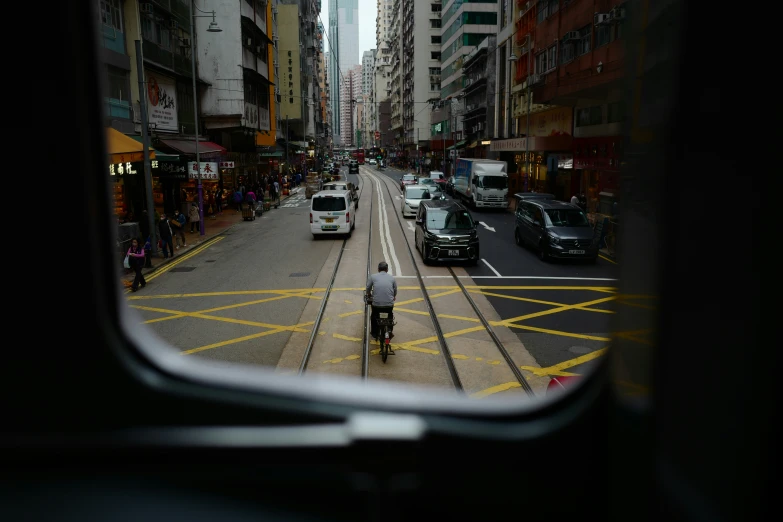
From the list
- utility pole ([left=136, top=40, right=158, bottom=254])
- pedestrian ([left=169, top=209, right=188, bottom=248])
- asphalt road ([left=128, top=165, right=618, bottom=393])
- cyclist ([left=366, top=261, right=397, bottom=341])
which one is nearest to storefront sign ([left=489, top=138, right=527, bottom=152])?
asphalt road ([left=128, top=165, right=618, bottom=393])

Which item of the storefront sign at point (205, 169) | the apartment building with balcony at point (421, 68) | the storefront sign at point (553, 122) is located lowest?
the storefront sign at point (205, 169)

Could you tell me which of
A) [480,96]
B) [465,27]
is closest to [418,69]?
[465,27]

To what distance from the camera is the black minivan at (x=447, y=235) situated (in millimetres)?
17625

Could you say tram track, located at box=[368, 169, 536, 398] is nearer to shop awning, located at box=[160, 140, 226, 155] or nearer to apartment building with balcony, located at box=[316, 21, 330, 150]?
shop awning, located at box=[160, 140, 226, 155]

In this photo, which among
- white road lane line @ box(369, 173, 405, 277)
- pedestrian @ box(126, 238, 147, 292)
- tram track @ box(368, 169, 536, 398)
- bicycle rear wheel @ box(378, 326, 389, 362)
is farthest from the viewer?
white road lane line @ box(369, 173, 405, 277)

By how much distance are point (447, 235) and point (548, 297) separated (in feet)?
15.5

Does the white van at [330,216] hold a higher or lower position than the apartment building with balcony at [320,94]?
lower

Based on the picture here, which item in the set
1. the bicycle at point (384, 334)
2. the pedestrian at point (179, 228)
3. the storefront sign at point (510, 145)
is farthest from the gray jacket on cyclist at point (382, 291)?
the storefront sign at point (510, 145)

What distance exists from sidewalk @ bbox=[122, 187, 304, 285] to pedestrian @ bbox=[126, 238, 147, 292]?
36cm

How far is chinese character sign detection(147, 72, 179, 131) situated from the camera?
78.6 feet

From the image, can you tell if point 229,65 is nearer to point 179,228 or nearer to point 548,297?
point 179,228

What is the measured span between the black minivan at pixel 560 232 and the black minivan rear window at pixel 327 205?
6960mm

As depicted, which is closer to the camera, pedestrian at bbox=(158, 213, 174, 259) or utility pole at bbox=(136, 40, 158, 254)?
utility pole at bbox=(136, 40, 158, 254)

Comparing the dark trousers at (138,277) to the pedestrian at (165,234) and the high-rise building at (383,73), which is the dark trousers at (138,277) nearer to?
the pedestrian at (165,234)
